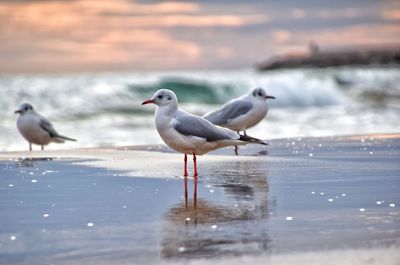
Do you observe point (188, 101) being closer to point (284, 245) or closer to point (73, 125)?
point (73, 125)

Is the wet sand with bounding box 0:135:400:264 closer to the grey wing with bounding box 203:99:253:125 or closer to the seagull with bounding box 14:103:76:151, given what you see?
the grey wing with bounding box 203:99:253:125

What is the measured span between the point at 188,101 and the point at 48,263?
27456 mm

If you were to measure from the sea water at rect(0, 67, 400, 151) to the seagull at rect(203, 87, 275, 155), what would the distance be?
377cm

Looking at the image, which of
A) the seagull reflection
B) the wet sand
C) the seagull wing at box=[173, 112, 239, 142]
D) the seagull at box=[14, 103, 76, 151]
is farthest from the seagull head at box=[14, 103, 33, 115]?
the seagull reflection

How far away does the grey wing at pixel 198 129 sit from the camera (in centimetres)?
716

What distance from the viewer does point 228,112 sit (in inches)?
406

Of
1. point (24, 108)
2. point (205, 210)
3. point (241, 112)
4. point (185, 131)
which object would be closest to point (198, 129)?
point (185, 131)

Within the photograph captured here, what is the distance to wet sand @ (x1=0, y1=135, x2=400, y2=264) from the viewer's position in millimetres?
4285

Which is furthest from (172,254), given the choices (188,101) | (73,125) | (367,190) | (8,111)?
(188,101)

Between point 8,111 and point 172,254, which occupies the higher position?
point 8,111

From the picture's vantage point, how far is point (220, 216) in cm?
528

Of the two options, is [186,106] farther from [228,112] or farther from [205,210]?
[205,210]

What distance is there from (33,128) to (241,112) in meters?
3.10

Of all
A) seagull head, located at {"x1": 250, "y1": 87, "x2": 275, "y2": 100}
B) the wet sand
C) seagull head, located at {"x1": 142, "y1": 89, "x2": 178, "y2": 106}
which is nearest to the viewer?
the wet sand
